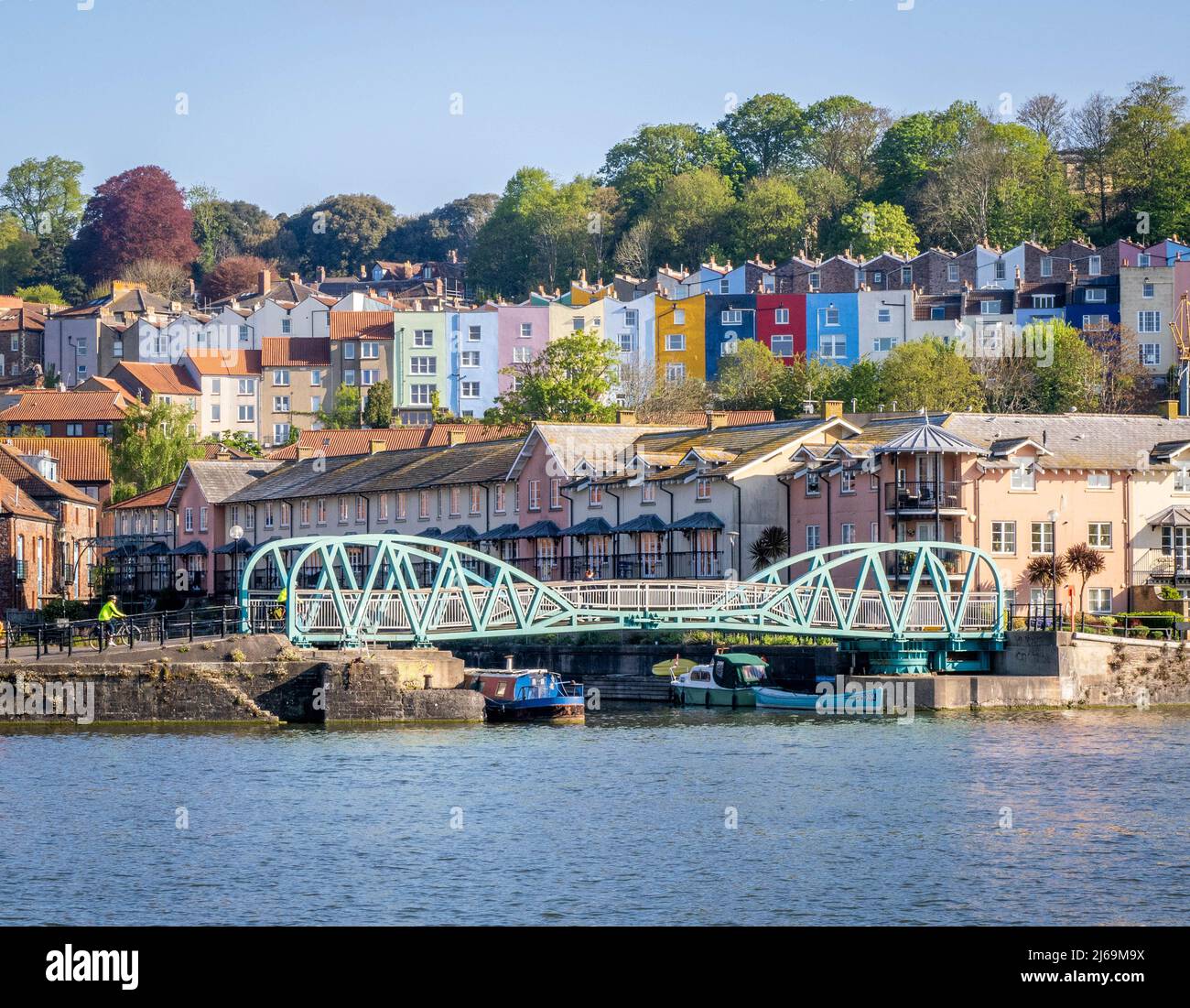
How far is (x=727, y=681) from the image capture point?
70.6 meters

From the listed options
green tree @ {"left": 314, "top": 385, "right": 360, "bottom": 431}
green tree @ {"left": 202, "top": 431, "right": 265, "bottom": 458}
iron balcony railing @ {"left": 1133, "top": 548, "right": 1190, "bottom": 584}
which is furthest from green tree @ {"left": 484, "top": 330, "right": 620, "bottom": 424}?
iron balcony railing @ {"left": 1133, "top": 548, "right": 1190, "bottom": 584}

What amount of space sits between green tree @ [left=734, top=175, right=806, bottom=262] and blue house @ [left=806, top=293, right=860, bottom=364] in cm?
2957

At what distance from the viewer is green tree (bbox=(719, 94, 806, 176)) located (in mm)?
191875

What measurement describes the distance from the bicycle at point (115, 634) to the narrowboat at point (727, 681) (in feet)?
67.1

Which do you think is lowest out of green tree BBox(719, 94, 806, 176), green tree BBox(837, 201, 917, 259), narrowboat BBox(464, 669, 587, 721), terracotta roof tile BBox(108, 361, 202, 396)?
narrowboat BBox(464, 669, 587, 721)

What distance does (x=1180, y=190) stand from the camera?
15200 centimetres

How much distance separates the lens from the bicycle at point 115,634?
56.8 m

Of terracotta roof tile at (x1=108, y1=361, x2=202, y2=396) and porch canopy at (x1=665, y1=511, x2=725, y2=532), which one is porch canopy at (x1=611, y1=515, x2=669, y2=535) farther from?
terracotta roof tile at (x1=108, y1=361, x2=202, y2=396)

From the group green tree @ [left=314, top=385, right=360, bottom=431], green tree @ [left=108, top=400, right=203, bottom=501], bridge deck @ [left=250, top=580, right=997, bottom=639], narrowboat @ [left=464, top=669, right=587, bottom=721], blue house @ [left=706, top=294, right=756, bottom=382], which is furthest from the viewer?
green tree @ [left=314, top=385, right=360, bottom=431]

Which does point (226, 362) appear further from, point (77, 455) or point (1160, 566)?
point (1160, 566)

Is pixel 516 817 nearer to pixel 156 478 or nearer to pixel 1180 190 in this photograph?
pixel 156 478

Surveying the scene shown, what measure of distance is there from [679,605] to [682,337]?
8059 cm

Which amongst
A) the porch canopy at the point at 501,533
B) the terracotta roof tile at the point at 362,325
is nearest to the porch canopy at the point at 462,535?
the porch canopy at the point at 501,533
